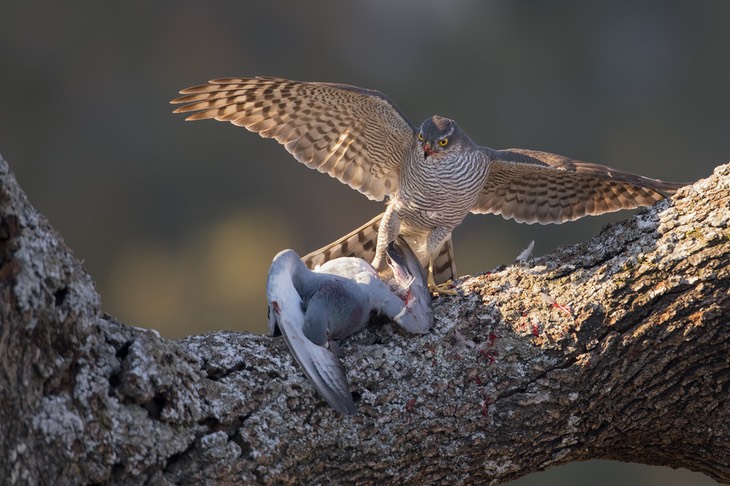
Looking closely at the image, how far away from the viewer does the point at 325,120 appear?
12.5 ft

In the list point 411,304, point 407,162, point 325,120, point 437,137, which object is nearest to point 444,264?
point 407,162

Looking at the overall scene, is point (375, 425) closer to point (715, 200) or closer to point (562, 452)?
point (562, 452)

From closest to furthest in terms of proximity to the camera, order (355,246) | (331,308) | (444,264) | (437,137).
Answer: (331,308)
(437,137)
(355,246)
(444,264)

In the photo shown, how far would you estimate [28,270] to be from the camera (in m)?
1.79

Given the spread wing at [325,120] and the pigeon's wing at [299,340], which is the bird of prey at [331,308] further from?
the spread wing at [325,120]

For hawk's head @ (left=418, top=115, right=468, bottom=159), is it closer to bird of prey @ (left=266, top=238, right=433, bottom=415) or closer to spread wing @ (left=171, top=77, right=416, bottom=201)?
spread wing @ (left=171, top=77, right=416, bottom=201)

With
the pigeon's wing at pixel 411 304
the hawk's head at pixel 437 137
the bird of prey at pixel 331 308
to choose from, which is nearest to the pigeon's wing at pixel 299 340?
the bird of prey at pixel 331 308

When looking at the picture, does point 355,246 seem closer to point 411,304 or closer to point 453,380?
point 411,304

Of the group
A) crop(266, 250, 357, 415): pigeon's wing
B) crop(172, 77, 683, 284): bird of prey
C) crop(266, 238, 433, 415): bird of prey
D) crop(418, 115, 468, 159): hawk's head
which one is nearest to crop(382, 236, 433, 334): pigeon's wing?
crop(266, 238, 433, 415): bird of prey

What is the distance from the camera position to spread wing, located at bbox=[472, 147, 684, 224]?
359cm

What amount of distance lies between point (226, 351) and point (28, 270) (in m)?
0.64

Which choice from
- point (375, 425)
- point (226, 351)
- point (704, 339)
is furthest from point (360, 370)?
point (704, 339)

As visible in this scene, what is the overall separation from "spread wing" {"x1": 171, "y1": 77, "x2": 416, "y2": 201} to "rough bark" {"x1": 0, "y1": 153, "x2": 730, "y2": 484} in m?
1.29

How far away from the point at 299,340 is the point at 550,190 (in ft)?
6.07
